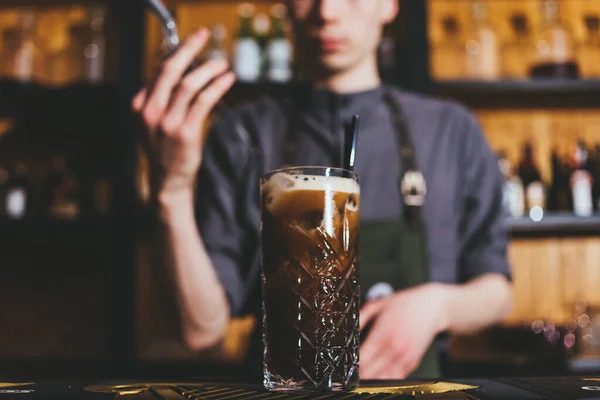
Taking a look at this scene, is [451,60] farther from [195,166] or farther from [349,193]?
[349,193]

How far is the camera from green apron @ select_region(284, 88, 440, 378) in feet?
4.66

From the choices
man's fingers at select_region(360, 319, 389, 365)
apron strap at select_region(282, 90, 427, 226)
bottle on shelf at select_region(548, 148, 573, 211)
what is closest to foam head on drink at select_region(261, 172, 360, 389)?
man's fingers at select_region(360, 319, 389, 365)

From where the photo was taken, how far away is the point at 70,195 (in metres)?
2.50

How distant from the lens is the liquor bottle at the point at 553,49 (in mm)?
2426

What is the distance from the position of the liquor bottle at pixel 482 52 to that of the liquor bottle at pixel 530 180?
1.09 feet

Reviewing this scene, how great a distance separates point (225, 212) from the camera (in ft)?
5.02

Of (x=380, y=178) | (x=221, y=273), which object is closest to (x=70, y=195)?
(x=221, y=273)

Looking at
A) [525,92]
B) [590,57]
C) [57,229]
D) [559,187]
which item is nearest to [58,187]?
[57,229]

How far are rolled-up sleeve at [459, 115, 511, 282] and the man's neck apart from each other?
0.28 m

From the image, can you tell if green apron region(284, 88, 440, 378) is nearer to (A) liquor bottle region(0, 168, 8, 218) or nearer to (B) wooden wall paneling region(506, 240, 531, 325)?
(B) wooden wall paneling region(506, 240, 531, 325)

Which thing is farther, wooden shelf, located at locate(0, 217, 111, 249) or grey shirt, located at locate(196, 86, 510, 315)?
wooden shelf, located at locate(0, 217, 111, 249)

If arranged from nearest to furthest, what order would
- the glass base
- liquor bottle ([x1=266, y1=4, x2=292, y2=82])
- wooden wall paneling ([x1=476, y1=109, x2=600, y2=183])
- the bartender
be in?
1. the glass base
2. the bartender
3. liquor bottle ([x1=266, y1=4, x2=292, y2=82])
4. wooden wall paneling ([x1=476, y1=109, x2=600, y2=183])

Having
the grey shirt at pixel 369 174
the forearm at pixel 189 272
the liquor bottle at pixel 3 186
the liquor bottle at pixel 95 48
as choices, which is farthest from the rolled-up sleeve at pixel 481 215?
the liquor bottle at pixel 3 186

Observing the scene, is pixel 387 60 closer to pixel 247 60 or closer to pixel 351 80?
pixel 247 60
